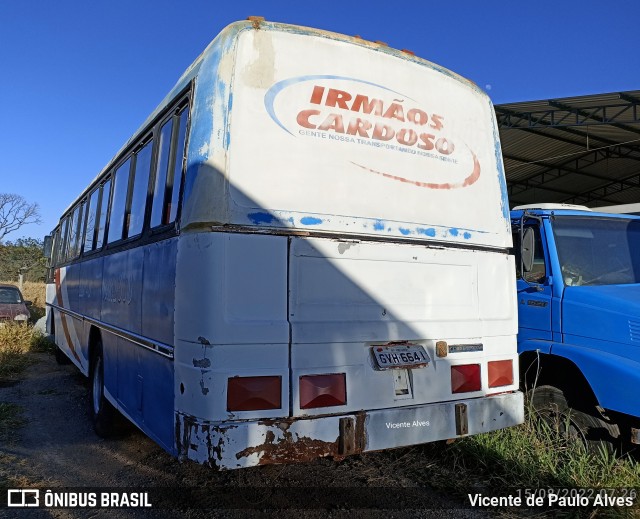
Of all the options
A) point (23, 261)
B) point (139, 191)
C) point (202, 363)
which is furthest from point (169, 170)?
point (23, 261)

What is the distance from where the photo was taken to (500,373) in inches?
164

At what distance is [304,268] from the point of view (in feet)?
11.1

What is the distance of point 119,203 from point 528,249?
3979 millimetres

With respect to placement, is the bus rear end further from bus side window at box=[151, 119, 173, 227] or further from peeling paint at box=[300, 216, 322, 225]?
bus side window at box=[151, 119, 173, 227]

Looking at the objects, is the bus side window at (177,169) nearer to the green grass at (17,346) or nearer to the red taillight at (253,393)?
the red taillight at (253,393)

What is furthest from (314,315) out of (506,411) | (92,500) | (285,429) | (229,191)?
(92,500)

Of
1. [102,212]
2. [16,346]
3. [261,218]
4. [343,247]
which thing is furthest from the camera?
[16,346]

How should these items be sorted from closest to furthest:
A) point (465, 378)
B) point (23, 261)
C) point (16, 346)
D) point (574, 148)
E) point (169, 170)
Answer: point (169, 170)
point (465, 378)
point (16, 346)
point (574, 148)
point (23, 261)

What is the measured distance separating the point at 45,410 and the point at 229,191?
5243 millimetres

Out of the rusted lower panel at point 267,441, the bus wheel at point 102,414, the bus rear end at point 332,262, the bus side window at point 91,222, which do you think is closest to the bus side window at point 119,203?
the bus side window at point 91,222

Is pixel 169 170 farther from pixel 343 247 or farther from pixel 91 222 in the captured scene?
pixel 91 222

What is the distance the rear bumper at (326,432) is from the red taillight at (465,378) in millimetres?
94

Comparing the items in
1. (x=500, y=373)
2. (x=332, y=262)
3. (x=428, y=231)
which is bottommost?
(x=500, y=373)

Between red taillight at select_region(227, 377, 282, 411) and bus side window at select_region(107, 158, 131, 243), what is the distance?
8.63ft
